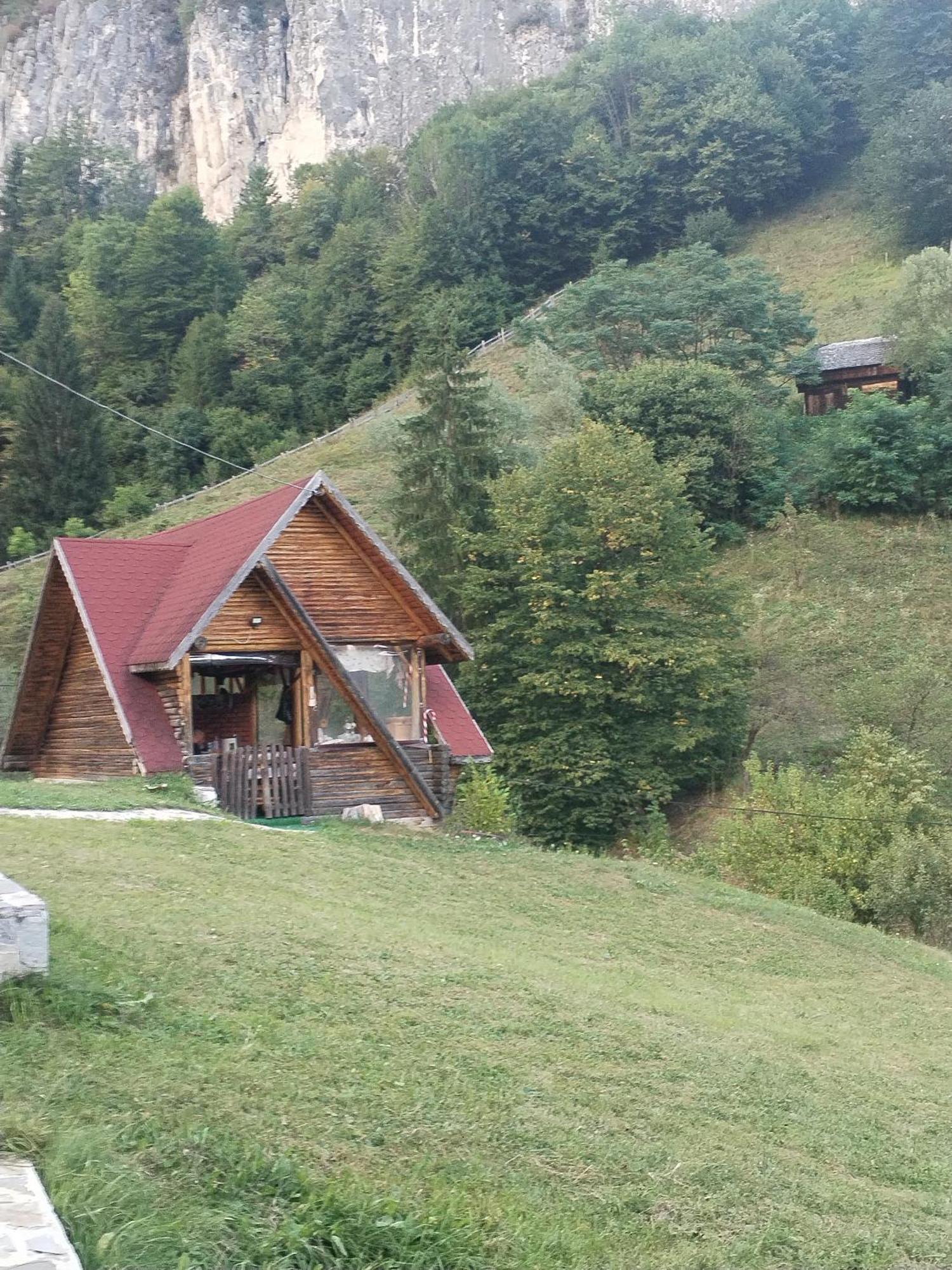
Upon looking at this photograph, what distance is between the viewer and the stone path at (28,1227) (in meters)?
4.03

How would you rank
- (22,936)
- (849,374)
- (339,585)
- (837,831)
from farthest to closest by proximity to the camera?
(849,374) < (837,831) < (339,585) < (22,936)

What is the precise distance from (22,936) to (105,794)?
10224 mm

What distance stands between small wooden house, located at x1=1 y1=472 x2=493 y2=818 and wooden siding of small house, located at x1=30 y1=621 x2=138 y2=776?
38 millimetres

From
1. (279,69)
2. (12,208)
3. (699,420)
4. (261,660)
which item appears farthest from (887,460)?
(279,69)

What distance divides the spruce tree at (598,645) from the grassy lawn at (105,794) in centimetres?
1305

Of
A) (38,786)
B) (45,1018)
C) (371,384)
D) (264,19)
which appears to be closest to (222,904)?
(45,1018)

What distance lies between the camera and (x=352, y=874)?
13812 mm

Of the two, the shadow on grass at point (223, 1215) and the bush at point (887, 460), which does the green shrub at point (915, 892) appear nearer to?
the shadow on grass at point (223, 1215)

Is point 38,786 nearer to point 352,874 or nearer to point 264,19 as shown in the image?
point 352,874

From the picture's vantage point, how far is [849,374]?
53.7 metres

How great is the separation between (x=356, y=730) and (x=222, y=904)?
30.4 ft

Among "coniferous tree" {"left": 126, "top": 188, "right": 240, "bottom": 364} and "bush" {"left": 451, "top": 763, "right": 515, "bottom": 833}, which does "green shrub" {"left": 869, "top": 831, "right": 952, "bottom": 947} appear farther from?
"coniferous tree" {"left": 126, "top": 188, "right": 240, "bottom": 364}

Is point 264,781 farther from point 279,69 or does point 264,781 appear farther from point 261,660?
point 279,69

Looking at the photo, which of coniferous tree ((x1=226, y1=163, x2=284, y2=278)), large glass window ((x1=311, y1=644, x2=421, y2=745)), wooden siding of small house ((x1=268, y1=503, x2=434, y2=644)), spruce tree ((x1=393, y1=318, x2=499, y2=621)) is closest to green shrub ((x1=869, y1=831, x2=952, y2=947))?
large glass window ((x1=311, y1=644, x2=421, y2=745))
